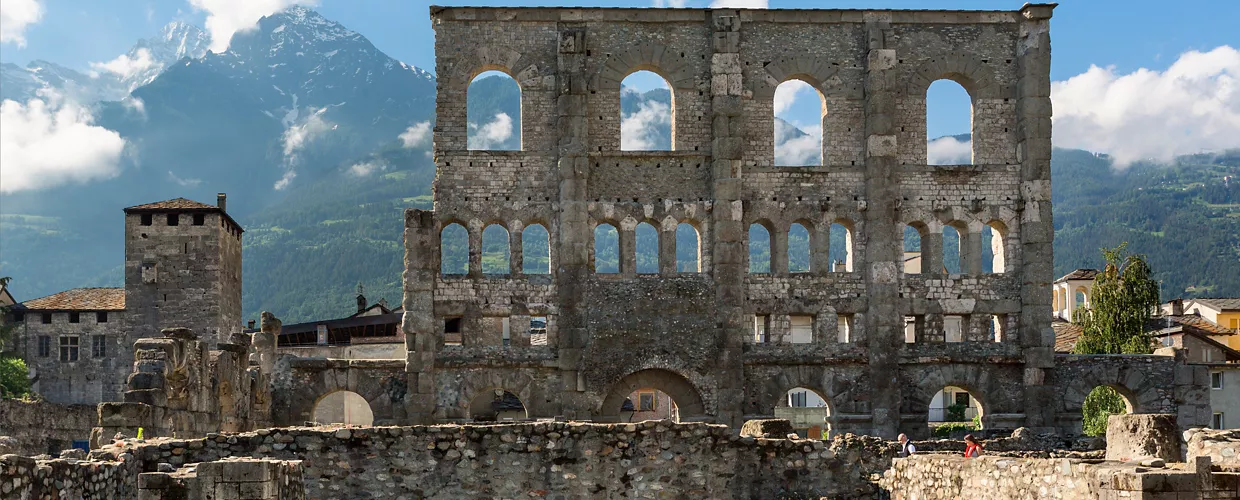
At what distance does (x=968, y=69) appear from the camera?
47.5m

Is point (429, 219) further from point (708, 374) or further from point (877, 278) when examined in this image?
point (877, 278)

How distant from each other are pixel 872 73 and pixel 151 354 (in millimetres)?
23267

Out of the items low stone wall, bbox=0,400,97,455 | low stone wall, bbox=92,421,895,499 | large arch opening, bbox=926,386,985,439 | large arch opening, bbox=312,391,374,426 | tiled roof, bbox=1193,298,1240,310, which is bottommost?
large arch opening, bbox=926,386,985,439

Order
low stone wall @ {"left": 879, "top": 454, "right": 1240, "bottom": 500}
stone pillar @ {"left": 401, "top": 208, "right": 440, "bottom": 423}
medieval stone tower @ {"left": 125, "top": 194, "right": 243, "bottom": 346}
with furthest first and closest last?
medieval stone tower @ {"left": 125, "top": 194, "right": 243, "bottom": 346} < stone pillar @ {"left": 401, "top": 208, "right": 440, "bottom": 423} < low stone wall @ {"left": 879, "top": 454, "right": 1240, "bottom": 500}

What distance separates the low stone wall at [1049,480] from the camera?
17016 mm

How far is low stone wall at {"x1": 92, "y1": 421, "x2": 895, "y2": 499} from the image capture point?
25.5m

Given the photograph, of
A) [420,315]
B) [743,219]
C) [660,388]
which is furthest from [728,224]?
[420,315]

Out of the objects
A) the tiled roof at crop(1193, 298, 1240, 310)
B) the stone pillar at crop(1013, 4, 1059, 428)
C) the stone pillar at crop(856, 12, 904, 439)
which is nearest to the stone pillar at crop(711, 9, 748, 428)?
the stone pillar at crop(856, 12, 904, 439)

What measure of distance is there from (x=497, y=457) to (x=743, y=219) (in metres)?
21.7

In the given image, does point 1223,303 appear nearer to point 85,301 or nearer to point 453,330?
point 453,330

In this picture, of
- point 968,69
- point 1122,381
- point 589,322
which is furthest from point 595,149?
point 1122,381

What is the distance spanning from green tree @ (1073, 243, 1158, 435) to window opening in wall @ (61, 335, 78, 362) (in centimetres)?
5631

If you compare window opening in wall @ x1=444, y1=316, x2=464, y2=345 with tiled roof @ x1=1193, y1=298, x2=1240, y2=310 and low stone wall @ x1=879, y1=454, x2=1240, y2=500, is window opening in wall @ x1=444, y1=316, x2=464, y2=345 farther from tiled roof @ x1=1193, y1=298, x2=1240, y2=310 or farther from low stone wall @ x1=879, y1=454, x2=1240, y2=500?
tiled roof @ x1=1193, y1=298, x2=1240, y2=310

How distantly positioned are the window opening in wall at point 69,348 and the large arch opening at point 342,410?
31.4m
